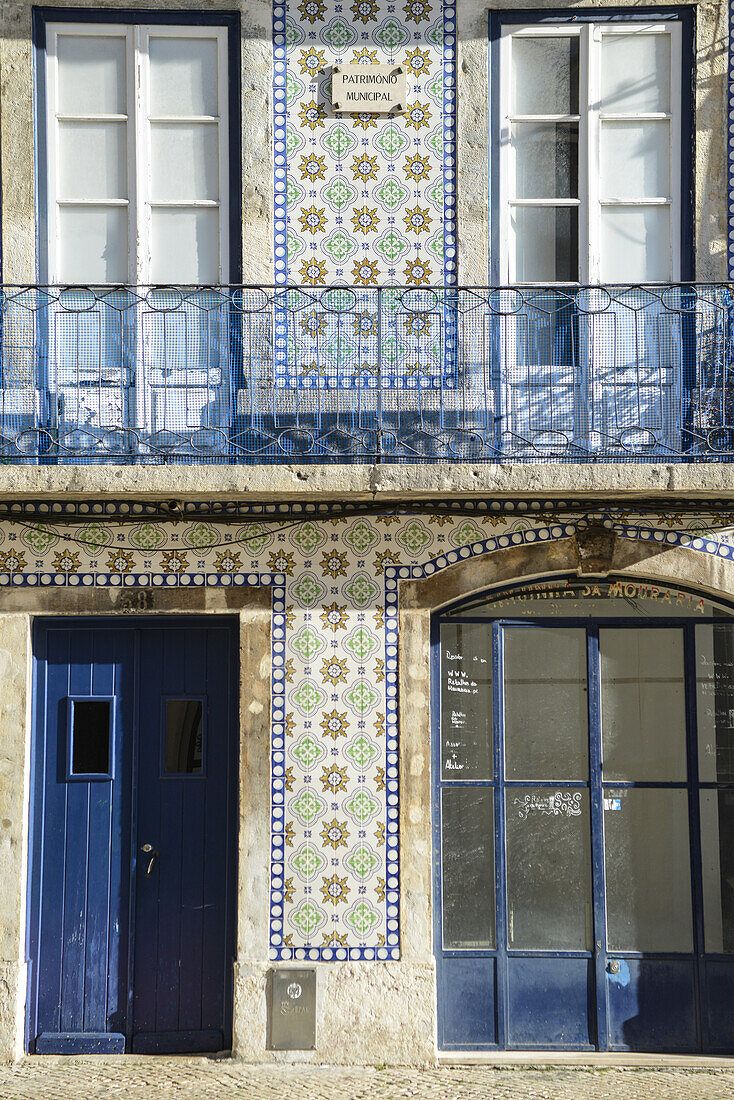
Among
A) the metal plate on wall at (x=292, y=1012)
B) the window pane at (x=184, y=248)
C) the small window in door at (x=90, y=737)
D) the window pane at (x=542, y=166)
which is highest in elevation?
the window pane at (x=542, y=166)

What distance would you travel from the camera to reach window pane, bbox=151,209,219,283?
648cm

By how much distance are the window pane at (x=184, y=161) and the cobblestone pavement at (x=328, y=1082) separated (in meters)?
4.98

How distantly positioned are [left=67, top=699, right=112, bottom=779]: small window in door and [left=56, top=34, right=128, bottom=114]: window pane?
356 cm

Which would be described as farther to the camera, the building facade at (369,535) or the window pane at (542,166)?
the window pane at (542,166)

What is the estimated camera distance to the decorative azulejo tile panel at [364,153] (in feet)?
20.9

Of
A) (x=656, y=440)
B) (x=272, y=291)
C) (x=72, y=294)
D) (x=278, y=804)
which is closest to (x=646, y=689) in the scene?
(x=656, y=440)

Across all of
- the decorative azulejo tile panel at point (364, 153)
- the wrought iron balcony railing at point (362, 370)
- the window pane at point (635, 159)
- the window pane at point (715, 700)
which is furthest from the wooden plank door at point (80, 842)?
the window pane at point (635, 159)

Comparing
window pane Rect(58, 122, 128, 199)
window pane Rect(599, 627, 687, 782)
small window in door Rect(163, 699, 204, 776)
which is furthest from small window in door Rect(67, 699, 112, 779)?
window pane Rect(58, 122, 128, 199)

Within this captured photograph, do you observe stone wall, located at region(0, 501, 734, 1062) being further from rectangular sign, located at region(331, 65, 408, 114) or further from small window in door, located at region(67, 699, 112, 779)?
rectangular sign, located at region(331, 65, 408, 114)

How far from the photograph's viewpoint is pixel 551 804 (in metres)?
6.36

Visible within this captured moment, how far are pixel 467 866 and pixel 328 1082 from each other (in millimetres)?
1379

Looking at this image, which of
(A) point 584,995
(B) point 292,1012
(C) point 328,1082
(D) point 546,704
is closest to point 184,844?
(B) point 292,1012

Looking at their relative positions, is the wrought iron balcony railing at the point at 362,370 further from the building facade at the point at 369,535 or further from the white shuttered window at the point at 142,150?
the white shuttered window at the point at 142,150

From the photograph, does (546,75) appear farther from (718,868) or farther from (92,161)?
(718,868)
